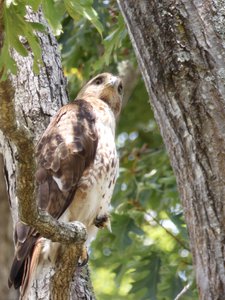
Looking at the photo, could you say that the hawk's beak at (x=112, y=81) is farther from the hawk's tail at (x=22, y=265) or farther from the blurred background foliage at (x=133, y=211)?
the hawk's tail at (x=22, y=265)

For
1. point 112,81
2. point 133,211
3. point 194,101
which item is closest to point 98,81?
point 112,81

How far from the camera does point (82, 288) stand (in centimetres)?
490

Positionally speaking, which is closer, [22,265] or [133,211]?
[22,265]

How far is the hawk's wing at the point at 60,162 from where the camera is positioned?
4.81 m

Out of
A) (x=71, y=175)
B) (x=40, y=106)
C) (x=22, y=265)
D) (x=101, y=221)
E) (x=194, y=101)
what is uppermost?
(x=40, y=106)

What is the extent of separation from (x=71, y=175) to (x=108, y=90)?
143 centimetres

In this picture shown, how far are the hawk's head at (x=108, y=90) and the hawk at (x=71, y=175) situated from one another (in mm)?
735

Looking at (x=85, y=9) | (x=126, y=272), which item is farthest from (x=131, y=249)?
(x=85, y=9)

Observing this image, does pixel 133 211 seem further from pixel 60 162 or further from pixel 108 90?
pixel 60 162

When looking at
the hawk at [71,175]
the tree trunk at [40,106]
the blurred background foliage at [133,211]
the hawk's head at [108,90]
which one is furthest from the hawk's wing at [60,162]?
the blurred background foliage at [133,211]

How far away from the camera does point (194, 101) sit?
373cm

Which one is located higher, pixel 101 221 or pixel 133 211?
pixel 133 211

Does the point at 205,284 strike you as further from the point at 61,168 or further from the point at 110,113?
the point at 110,113

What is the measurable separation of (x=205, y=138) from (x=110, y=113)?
2.26 metres
